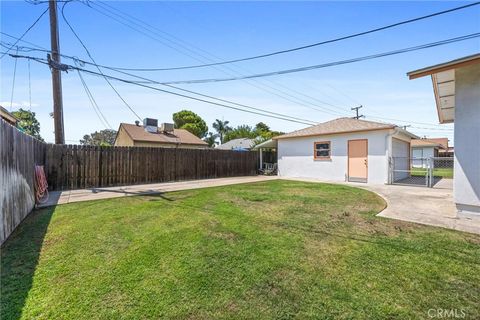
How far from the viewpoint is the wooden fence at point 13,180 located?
3.63 meters

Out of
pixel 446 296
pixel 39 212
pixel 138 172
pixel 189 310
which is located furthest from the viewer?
pixel 138 172

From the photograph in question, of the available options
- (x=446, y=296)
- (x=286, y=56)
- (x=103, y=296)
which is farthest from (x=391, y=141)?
(x=103, y=296)

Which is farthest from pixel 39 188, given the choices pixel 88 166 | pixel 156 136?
pixel 156 136

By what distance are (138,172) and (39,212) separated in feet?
18.9

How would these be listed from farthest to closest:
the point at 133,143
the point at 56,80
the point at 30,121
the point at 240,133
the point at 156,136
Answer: the point at 240,133 < the point at 30,121 < the point at 156,136 < the point at 133,143 < the point at 56,80

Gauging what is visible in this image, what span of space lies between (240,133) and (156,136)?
847 inches

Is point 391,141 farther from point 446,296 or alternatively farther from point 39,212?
point 39,212

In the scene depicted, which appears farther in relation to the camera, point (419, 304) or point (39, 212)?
point (39, 212)

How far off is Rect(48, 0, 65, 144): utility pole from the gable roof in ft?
39.4

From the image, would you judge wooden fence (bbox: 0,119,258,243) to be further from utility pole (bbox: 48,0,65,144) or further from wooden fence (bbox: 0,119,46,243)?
utility pole (bbox: 48,0,65,144)

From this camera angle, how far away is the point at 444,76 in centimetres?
569

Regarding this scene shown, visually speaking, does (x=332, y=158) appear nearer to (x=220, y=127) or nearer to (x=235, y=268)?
(x=235, y=268)

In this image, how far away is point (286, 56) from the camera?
906cm

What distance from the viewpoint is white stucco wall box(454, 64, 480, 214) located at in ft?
16.0
